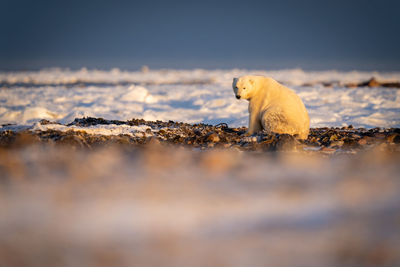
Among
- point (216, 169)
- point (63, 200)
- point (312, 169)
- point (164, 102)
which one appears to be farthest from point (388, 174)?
point (164, 102)

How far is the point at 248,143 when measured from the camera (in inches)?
257

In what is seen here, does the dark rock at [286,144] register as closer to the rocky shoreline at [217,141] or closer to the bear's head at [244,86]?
the rocky shoreline at [217,141]

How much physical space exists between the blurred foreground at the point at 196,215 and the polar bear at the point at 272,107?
111 inches

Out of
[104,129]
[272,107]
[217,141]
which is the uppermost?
[272,107]

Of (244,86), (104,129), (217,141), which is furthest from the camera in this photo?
(104,129)

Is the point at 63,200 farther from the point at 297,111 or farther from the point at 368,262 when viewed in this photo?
the point at 297,111

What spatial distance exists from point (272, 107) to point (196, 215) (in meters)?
4.55

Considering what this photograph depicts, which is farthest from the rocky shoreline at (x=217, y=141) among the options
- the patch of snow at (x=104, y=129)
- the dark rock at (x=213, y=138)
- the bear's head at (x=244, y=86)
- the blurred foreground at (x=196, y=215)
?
the blurred foreground at (x=196, y=215)

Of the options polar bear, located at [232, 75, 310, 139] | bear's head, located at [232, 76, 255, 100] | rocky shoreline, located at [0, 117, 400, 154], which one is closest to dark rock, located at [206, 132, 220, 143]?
rocky shoreline, located at [0, 117, 400, 154]

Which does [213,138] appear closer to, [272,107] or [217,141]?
[217,141]

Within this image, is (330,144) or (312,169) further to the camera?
(330,144)

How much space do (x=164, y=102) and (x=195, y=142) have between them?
12.4 m

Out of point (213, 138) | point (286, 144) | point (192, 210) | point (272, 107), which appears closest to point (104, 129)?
point (213, 138)

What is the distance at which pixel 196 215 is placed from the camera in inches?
110
